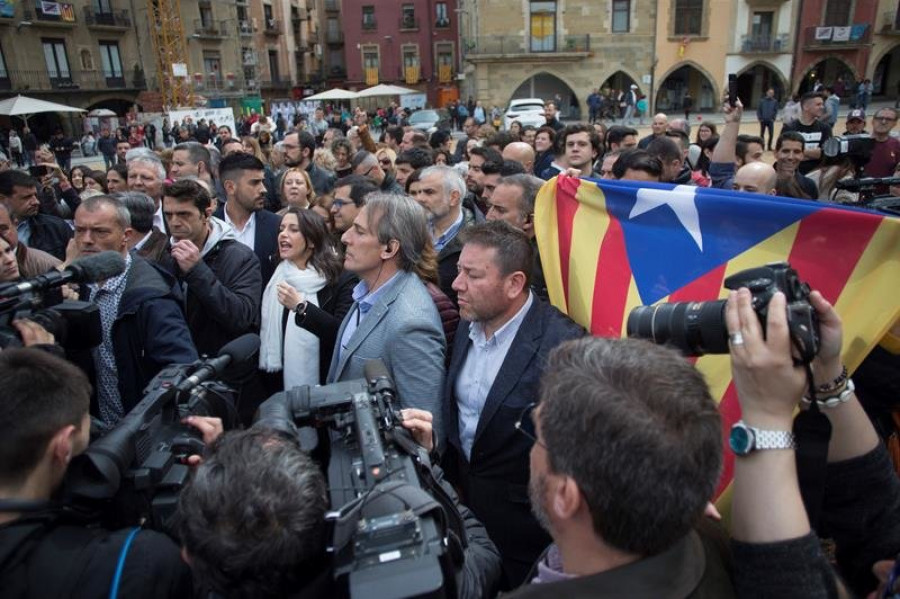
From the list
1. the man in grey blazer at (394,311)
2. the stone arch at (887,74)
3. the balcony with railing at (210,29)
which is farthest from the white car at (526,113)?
the balcony with railing at (210,29)

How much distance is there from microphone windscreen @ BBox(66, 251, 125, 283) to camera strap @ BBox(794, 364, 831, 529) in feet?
7.53

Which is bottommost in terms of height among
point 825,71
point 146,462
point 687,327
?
point 146,462

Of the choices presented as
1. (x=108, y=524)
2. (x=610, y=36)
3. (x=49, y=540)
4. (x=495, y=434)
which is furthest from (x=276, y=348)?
(x=610, y=36)

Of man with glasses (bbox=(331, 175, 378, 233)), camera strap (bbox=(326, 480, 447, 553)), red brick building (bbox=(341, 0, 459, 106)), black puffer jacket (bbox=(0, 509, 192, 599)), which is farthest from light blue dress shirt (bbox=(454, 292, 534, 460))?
red brick building (bbox=(341, 0, 459, 106))

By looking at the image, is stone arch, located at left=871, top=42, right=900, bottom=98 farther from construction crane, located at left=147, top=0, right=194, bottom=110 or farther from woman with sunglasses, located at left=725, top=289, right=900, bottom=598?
woman with sunglasses, located at left=725, top=289, right=900, bottom=598

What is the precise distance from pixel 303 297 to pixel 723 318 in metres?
2.36

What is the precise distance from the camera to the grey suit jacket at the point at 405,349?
8.41 feet

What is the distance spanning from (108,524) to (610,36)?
32.2 metres

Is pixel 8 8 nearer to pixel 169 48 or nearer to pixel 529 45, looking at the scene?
pixel 169 48

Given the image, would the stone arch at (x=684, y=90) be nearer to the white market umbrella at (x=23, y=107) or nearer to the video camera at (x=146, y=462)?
the white market umbrella at (x=23, y=107)

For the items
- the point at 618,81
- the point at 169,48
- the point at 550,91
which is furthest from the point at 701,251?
the point at 169,48

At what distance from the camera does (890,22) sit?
2961 cm

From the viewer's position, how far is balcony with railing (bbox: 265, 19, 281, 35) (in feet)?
141

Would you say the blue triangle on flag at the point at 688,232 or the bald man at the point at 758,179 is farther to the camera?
the bald man at the point at 758,179
